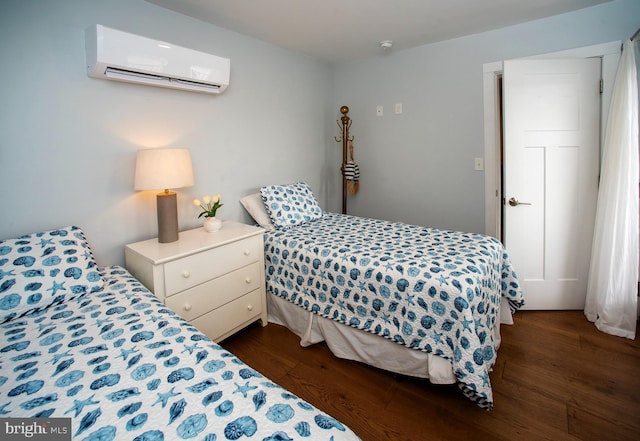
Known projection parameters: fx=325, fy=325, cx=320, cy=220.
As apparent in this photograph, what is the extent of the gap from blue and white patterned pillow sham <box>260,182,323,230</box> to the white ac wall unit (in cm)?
91

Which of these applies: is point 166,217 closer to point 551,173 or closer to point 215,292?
point 215,292

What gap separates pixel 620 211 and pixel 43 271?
11.2 feet

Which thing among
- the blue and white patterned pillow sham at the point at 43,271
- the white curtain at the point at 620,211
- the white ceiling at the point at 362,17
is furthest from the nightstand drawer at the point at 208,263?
the white curtain at the point at 620,211

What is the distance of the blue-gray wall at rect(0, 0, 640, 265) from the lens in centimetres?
171

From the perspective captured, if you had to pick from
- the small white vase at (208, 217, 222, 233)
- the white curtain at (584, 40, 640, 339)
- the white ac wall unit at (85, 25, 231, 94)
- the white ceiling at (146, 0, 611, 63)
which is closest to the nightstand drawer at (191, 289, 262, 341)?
the small white vase at (208, 217, 222, 233)

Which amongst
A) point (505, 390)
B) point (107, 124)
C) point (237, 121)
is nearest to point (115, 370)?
point (107, 124)

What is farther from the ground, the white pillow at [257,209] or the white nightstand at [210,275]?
the white pillow at [257,209]

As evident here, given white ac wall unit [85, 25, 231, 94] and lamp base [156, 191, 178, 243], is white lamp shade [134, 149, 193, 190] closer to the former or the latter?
lamp base [156, 191, 178, 243]

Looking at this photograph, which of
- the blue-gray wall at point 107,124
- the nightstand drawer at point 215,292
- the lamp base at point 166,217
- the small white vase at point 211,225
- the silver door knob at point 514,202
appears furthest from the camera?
the silver door knob at point 514,202

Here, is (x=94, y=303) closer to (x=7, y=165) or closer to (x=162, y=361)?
(x=162, y=361)

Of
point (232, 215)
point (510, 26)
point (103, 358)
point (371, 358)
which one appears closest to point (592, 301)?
point (371, 358)

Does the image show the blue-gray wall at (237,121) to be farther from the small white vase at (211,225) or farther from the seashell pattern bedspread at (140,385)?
the seashell pattern bedspread at (140,385)

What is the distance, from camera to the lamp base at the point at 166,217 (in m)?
2.03

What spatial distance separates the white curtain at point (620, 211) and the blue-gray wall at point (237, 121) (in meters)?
0.52
